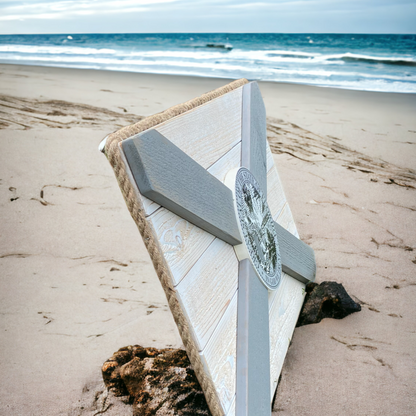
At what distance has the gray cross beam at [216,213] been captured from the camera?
822 millimetres

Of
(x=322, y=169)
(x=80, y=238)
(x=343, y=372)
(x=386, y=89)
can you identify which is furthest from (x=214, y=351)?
(x=386, y=89)

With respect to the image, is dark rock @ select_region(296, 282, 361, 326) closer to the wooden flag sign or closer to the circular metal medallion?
the wooden flag sign

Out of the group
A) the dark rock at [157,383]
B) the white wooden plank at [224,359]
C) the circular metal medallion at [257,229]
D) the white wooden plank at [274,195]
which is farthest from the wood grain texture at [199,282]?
the white wooden plank at [274,195]

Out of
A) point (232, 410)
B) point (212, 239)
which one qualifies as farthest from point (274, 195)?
point (232, 410)

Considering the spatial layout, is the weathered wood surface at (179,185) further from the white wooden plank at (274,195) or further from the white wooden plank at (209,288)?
the white wooden plank at (274,195)

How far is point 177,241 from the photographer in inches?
36.9

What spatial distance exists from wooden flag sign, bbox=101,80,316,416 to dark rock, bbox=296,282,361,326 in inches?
12.1

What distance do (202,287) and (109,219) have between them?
1.74 meters

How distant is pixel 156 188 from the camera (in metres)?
0.82

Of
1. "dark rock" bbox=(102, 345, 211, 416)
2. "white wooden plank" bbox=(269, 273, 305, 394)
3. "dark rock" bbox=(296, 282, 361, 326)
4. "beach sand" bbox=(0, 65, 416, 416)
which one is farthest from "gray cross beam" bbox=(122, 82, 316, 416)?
"dark rock" bbox=(296, 282, 361, 326)

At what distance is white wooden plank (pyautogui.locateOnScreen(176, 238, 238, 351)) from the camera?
925 mm

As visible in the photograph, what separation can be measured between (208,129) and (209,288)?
0.55m

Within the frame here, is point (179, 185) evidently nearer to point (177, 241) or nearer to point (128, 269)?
point (177, 241)

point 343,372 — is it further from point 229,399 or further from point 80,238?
point 80,238
